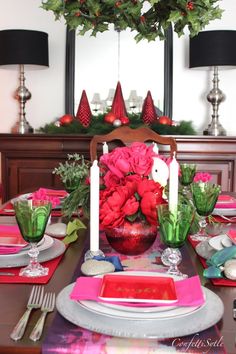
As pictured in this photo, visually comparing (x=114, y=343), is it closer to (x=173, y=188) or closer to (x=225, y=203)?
(x=173, y=188)

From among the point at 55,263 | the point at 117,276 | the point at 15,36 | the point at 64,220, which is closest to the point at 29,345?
the point at 117,276

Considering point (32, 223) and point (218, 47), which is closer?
point (32, 223)

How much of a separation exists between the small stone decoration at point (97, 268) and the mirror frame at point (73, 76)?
2.34m

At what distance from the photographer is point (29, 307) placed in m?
0.91

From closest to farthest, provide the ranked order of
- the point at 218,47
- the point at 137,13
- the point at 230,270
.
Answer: the point at 230,270, the point at 137,13, the point at 218,47

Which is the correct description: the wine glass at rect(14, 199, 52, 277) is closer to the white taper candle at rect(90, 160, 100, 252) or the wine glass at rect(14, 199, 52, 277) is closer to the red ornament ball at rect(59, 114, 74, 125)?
the white taper candle at rect(90, 160, 100, 252)

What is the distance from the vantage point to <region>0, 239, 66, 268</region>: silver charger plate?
1155mm

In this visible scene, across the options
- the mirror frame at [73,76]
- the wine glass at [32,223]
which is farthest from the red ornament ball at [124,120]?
the wine glass at [32,223]

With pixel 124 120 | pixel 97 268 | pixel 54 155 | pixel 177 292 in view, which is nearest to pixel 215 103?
pixel 124 120

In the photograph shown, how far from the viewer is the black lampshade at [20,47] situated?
295cm

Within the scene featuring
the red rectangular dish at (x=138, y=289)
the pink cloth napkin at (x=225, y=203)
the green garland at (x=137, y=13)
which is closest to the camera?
the red rectangular dish at (x=138, y=289)

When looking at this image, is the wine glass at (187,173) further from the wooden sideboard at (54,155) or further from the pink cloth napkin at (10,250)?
the wooden sideboard at (54,155)

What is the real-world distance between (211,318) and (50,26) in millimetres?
2880

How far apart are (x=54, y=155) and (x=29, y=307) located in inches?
89.1
